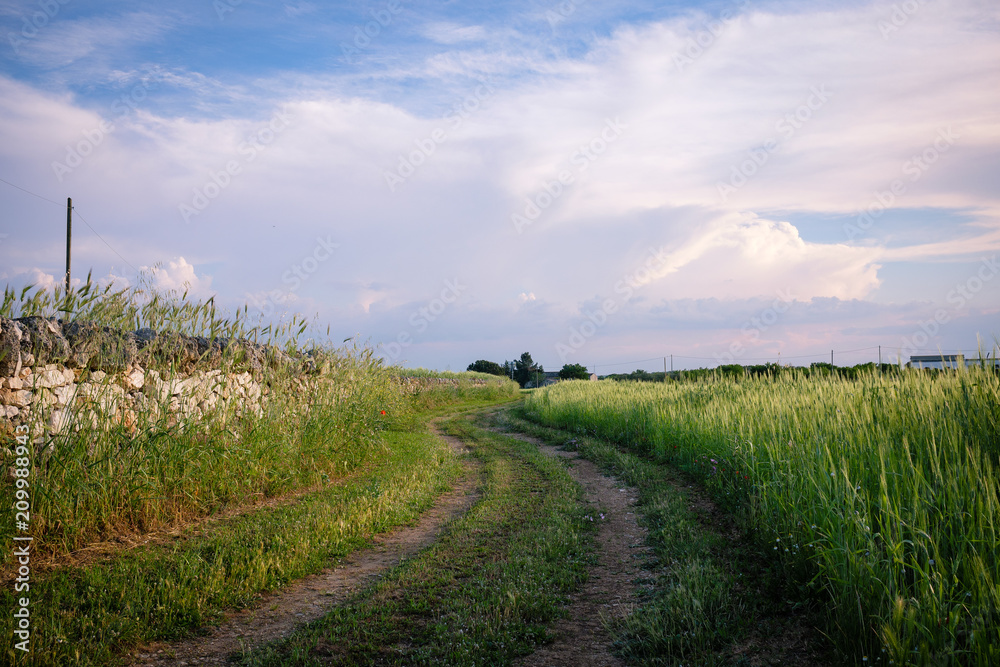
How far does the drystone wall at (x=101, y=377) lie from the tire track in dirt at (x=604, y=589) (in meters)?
5.54

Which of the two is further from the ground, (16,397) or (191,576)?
(16,397)

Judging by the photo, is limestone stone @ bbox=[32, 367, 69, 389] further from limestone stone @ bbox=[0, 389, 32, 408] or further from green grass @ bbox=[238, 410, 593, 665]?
green grass @ bbox=[238, 410, 593, 665]

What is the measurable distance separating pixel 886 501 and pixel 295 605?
Result: 15.7 ft

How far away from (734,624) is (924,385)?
4.10 meters

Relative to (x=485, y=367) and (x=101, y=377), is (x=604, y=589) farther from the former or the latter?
(x=485, y=367)

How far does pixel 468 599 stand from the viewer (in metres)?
4.69

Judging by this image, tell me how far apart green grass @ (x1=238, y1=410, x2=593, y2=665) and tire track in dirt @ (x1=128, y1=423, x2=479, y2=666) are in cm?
→ 23

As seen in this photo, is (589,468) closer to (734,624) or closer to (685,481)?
(685,481)

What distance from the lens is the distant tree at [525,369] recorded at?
5084 centimetres

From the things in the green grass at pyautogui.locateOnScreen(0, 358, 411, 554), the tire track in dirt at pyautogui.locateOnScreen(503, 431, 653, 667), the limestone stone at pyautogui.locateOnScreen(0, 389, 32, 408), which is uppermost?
the limestone stone at pyautogui.locateOnScreen(0, 389, 32, 408)

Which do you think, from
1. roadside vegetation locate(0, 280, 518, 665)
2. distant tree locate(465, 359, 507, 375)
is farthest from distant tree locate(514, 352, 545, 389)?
roadside vegetation locate(0, 280, 518, 665)

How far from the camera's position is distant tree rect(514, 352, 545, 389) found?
5084 centimetres

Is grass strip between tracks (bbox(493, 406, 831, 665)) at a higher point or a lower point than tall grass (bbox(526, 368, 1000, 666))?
lower

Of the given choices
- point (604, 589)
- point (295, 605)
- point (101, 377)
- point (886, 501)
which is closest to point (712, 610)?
point (604, 589)
